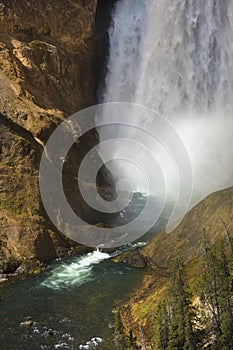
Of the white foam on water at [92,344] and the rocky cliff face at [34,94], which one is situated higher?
the rocky cliff face at [34,94]

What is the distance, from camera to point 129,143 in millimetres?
50000

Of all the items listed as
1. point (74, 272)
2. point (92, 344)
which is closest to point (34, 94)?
point (74, 272)

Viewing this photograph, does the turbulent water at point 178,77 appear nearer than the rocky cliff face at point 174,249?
No

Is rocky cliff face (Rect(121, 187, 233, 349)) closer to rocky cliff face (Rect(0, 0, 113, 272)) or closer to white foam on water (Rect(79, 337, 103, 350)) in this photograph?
white foam on water (Rect(79, 337, 103, 350))

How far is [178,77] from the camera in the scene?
48719 millimetres

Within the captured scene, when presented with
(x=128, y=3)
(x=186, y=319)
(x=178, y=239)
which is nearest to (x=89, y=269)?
(x=178, y=239)

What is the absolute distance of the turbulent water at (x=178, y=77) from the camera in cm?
4681

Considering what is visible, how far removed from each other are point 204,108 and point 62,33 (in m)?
17.1

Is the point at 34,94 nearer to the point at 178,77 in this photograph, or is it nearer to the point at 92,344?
the point at 178,77

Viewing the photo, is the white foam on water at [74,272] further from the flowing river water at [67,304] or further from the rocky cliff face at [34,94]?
the rocky cliff face at [34,94]

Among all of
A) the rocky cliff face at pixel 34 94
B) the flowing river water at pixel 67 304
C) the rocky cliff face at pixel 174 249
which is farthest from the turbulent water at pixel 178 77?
the flowing river water at pixel 67 304

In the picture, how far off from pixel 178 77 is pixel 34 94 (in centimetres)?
1854

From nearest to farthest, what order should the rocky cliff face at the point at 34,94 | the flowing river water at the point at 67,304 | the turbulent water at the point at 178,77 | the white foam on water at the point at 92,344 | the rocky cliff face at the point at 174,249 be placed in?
the white foam on water at the point at 92,344 → the flowing river water at the point at 67,304 → the rocky cliff face at the point at 174,249 → the rocky cliff face at the point at 34,94 → the turbulent water at the point at 178,77

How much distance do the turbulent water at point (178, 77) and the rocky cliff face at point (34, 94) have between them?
4.00m
